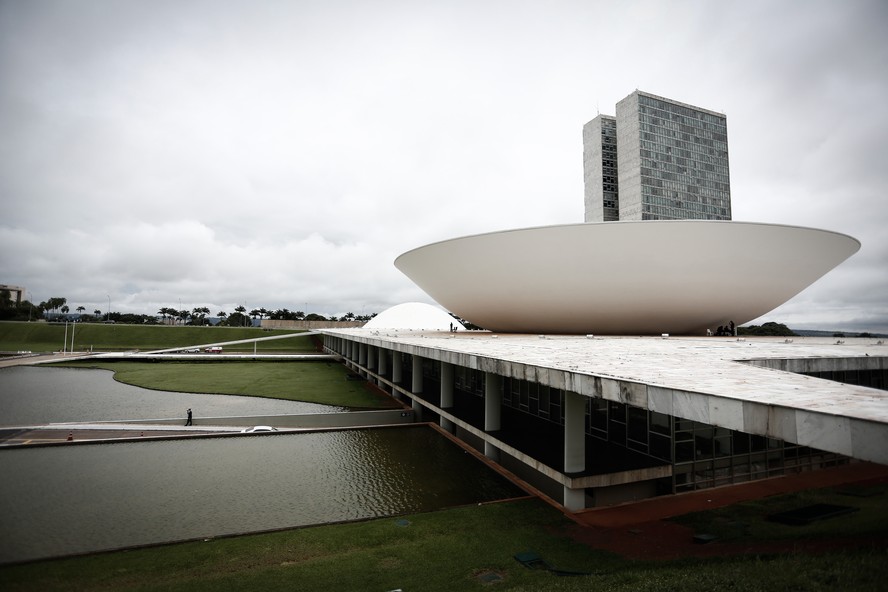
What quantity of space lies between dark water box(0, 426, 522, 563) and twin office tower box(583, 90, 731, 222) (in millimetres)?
53422

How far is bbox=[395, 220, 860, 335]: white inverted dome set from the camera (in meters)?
12.7

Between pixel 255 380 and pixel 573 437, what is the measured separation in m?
18.8

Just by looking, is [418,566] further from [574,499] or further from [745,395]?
[745,395]

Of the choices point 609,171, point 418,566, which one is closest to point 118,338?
point 418,566

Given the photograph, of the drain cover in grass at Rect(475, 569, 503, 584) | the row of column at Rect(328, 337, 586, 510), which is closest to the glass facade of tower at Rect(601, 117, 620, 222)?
the row of column at Rect(328, 337, 586, 510)

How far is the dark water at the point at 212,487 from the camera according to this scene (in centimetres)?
636

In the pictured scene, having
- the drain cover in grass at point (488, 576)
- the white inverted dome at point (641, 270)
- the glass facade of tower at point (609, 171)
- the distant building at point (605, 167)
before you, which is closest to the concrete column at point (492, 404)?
the drain cover in grass at point (488, 576)

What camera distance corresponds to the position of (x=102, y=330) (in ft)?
147

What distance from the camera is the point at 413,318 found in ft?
151

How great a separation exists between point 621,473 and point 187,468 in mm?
8281

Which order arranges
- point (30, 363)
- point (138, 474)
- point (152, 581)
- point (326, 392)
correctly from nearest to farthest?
point (152, 581) < point (138, 474) < point (326, 392) < point (30, 363)

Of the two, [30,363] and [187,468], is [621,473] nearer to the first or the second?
[187,468]

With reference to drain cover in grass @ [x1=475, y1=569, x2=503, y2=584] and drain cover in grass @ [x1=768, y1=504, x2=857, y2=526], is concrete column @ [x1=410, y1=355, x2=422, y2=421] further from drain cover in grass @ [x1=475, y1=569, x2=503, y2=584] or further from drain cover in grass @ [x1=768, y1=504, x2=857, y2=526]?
drain cover in grass @ [x1=768, y1=504, x2=857, y2=526]

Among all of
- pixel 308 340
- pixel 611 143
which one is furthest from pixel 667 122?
pixel 308 340
